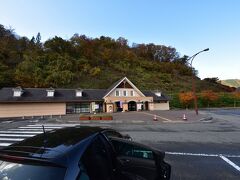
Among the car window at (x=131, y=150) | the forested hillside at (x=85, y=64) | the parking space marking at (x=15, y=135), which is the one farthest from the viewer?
the forested hillside at (x=85, y=64)

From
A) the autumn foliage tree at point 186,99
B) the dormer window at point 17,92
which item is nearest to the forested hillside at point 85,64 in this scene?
the autumn foliage tree at point 186,99

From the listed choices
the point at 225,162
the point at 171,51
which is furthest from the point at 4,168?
the point at 171,51

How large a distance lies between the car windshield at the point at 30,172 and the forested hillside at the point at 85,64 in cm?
6397

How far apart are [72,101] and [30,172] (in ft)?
143

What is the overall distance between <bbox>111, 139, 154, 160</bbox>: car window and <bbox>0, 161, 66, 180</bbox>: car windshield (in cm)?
127

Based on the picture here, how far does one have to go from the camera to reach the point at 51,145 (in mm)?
3248

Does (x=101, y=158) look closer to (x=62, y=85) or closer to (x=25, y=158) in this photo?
(x=25, y=158)

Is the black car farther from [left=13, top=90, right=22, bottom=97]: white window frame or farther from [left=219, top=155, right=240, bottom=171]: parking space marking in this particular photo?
[left=13, top=90, right=22, bottom=97]: white window frame

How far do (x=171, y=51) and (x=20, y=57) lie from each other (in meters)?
70.2

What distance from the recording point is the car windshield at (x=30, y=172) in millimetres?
2650

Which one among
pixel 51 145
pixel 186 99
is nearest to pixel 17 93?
pixel 186 99

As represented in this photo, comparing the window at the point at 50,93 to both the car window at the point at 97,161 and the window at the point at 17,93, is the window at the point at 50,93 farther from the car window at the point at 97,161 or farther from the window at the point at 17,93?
the car window at the point at 97,161

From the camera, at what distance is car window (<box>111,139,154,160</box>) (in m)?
3.93

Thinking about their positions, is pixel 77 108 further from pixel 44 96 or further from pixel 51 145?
pixel 51 145
